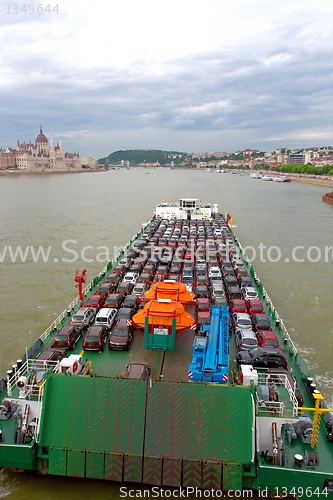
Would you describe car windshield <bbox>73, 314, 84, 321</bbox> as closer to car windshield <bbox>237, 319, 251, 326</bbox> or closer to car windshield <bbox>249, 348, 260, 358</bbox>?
car windshield <bbox>237, 319, 251, 326</bbox>

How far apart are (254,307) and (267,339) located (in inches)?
125

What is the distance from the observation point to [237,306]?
1570 centimetres

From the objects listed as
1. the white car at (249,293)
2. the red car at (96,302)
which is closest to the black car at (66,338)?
the red car at (96,302)

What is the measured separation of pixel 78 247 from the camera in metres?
34.0

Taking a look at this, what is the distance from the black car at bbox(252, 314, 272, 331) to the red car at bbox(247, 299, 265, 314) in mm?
684

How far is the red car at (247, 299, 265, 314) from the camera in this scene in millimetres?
15469

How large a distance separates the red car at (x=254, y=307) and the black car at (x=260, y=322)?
684mm

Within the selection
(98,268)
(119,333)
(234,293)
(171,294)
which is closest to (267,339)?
(171,294)

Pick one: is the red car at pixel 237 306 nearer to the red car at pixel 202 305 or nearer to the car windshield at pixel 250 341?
the red car at pixel 202 305

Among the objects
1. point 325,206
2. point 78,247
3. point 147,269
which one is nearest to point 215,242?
point 147,269

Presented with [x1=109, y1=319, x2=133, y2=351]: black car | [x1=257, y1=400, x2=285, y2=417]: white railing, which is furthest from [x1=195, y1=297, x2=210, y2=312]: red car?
[x1=257, y1=400, x2=285, y2=417]: white railing

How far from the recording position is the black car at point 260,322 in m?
13.9

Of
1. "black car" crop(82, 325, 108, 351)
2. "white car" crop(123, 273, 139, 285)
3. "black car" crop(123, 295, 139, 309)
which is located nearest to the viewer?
"black car" crop(82, 325, 108, 351)

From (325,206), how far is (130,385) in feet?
222
